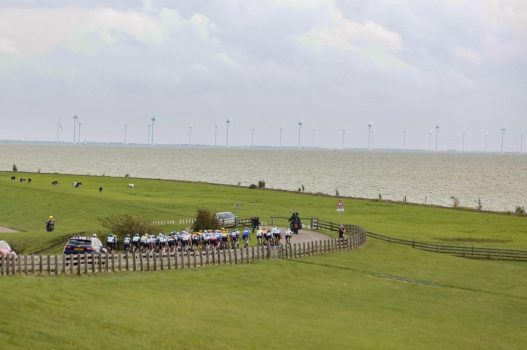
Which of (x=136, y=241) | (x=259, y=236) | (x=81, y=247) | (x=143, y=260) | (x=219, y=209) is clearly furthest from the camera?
(x=219, y=209)

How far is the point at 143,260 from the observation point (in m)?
42.0

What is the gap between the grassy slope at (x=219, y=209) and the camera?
72500mm

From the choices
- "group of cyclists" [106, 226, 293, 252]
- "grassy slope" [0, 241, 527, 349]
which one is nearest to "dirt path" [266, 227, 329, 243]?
"group of cyclists" [106, 226, 293, 252]

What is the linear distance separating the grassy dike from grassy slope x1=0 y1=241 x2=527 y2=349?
52 mm

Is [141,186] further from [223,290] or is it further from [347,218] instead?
[223,290]

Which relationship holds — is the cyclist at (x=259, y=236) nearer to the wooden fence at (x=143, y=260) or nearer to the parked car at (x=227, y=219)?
the wooden fence at (x=143, y=260)

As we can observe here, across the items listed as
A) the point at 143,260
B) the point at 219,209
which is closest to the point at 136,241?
the point at 143,260

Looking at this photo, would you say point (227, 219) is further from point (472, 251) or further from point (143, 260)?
point (143, 260)

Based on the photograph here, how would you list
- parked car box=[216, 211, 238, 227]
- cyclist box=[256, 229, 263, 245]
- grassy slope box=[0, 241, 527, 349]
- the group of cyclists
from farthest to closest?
parked car box=[216, 211, 238, 227] → cyclist box=[256, 229, 263, 245] → the group of cyclists → grassy slope box=[0, 241, 527, 349]

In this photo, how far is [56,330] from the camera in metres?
27.0

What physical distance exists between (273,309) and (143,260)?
8.75 metres

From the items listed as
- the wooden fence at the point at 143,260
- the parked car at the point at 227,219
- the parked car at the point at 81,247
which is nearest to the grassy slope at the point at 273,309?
the wooden fence at the point at 143,260

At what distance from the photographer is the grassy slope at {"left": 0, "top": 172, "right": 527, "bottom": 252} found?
72500 mm

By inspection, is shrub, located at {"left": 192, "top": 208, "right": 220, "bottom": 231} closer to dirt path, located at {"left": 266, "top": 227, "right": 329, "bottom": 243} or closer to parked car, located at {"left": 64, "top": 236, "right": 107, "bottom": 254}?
dirt path, located at {"left": 266, "top": 227, "right": 329, "bottom": 243}
